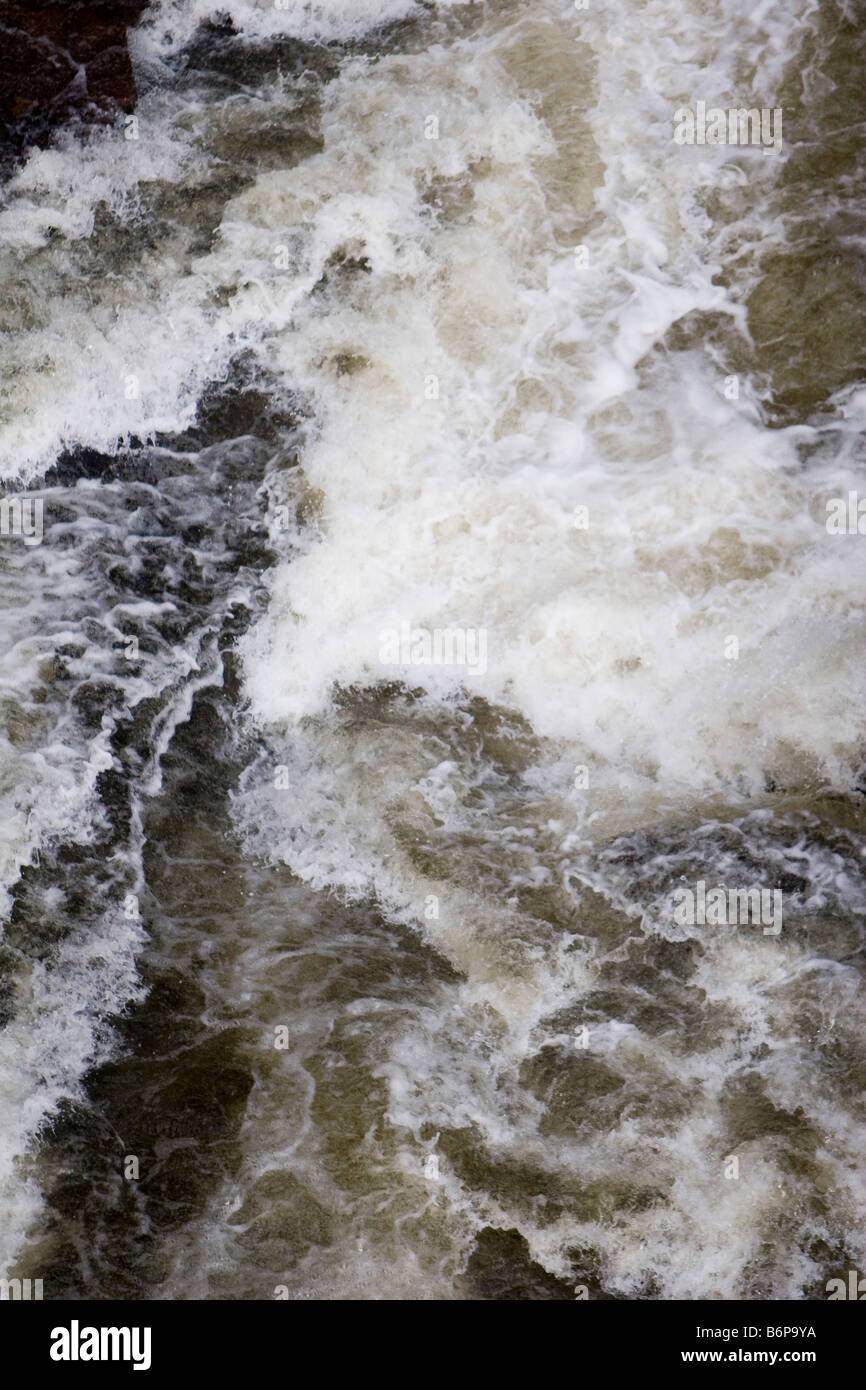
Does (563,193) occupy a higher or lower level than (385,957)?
higher

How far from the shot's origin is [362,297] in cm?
573

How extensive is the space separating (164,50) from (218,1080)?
257 inches

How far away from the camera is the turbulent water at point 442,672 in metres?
5.42

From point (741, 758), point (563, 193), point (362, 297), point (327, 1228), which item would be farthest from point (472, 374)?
point (327, 1228)

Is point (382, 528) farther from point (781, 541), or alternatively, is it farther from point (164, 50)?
point (164, 50)
